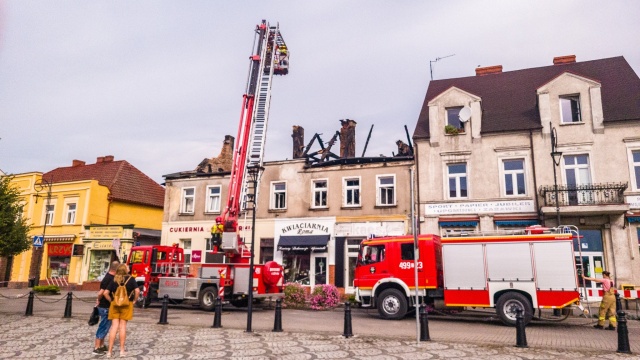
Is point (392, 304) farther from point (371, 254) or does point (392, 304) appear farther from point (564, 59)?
point (564, 59)

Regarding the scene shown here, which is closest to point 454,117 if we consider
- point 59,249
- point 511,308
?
point 511,308

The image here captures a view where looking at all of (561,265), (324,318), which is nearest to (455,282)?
(561,265)

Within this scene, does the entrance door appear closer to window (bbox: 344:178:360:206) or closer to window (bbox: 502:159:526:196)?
window (bbox: 344:178:360:206)

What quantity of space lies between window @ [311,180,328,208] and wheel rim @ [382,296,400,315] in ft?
36.3

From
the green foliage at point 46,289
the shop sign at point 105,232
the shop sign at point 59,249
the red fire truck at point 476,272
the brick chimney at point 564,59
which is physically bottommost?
the green foliage at point 46,289

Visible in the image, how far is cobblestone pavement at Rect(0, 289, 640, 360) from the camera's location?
31.6 feet

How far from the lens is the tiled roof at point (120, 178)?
36750mm

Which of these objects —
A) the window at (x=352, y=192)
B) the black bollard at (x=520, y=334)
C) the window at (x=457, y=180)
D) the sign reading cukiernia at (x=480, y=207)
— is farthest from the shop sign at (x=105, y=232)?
the black bollard at (x=520, y=334)

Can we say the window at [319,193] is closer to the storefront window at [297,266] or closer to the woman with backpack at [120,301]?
the storefront window at [297,266]

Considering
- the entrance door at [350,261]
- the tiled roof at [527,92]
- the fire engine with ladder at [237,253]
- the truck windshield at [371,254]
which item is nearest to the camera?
the truck windshield at [371,254]

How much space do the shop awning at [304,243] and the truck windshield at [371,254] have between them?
26.7ft

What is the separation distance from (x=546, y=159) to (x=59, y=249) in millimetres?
32753

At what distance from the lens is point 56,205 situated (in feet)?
117

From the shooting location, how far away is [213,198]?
2997 cm
